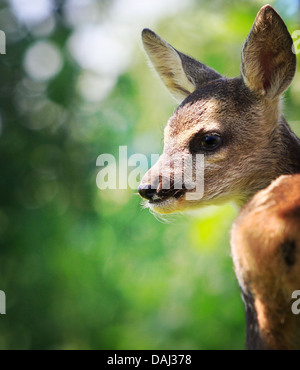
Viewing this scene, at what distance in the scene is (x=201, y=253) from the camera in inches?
226

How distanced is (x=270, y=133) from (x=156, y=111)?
16.3 feet

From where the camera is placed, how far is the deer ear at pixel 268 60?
2512mm

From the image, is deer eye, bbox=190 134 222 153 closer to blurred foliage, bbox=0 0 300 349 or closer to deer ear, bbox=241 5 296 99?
deer ear, bbox=241 5 296 99

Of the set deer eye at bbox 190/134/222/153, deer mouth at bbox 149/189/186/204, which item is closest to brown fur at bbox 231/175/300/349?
deer mouth at bbox 149/189/186/204

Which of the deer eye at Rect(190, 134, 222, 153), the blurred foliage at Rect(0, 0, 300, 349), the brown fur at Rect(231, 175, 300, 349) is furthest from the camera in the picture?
the blurred foliage at Rect(0, 0, 300, 349)

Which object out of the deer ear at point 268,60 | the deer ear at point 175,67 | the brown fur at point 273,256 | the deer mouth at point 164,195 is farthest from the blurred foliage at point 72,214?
the brown fur at point 273,256

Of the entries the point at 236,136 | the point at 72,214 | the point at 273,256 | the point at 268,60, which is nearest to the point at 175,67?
the point at 268,60

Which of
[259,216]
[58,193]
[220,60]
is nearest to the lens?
[259,216]

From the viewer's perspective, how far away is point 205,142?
262 cm

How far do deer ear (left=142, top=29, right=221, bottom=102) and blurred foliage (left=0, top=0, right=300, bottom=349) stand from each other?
3.87 m

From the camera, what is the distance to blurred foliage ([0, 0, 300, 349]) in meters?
7.45

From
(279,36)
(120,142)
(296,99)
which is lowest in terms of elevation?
(279,36)

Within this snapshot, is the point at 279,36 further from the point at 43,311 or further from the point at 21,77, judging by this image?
the point at 43,311

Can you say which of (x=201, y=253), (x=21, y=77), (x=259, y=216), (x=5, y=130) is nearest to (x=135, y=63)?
(x=21, y=77)
